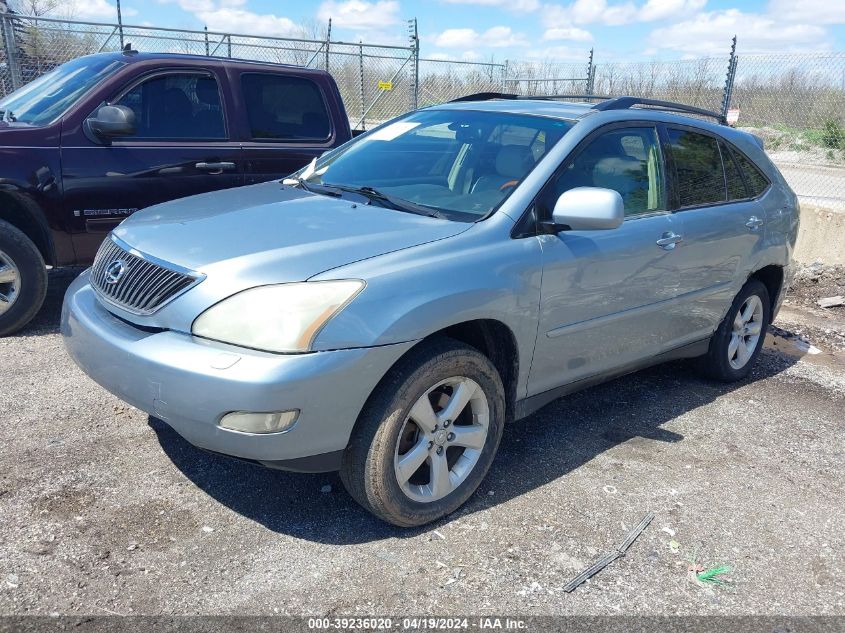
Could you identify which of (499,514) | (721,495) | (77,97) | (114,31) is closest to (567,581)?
(499,514)

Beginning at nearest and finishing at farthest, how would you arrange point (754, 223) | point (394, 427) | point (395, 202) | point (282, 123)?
point (394, 427)
point (395, 202)
point (754, 223)
point (282, 123)

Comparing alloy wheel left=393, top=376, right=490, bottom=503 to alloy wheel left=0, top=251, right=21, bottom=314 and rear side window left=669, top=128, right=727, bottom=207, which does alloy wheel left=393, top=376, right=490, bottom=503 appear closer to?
rear side window left=669, top=128, right=727, bottom=207

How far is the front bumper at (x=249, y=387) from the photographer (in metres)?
2.54

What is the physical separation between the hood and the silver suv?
12mm

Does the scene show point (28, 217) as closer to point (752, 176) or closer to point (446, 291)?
point (446, 291)

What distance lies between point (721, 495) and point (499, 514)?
113 centimetres

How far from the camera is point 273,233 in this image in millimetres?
3062

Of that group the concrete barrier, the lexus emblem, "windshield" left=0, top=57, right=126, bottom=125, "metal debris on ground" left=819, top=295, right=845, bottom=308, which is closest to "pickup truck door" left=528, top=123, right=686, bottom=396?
the lexus emblem

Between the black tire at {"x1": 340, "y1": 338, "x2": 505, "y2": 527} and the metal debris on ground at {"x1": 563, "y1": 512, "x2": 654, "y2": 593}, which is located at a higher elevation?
the black tire at {"x1": 340, "y1": 338, "x2": 505, "y2": 527}

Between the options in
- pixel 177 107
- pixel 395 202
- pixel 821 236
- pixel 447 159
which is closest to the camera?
pixel 395 202

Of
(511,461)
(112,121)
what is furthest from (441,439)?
(112,121)

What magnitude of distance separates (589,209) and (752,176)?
2.16 m

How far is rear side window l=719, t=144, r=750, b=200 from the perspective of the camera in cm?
457

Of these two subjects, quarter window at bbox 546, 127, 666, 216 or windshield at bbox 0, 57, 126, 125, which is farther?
windshield at bbox 0, 57, 126, 125
